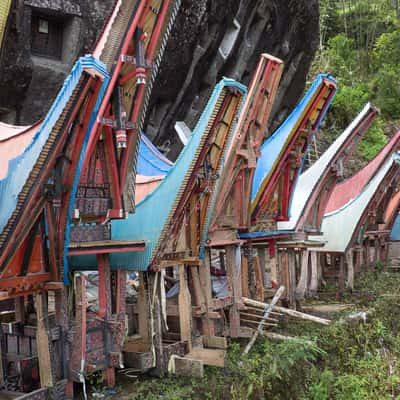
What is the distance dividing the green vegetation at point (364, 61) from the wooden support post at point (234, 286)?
19.9 m

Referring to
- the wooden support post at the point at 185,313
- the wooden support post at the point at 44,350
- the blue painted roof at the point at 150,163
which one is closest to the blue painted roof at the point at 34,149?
the wooden support post at the point at 44,350

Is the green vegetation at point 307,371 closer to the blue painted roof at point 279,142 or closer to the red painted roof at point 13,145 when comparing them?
the blue painted roof at point 279,142

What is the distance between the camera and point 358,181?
54.1ft

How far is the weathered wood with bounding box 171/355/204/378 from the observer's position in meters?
7.23

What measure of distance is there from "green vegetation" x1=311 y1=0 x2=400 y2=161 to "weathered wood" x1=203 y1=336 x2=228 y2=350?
69.6ft

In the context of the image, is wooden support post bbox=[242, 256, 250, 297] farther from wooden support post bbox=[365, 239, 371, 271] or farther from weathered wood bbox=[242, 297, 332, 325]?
wooden support post bbox=[365, 239, 371, 271]

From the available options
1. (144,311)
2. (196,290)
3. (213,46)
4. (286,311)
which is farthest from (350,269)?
(144,311)

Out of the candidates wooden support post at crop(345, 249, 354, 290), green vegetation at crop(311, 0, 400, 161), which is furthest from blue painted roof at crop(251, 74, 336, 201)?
green vegetation at crop(311, 0, 400, 161)

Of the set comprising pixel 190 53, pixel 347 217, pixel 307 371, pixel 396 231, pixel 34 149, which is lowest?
pixel 307 371

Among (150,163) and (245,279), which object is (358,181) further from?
(150,163)

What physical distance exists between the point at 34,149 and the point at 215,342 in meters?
4.21

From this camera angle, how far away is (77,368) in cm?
622

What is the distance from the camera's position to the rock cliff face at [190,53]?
1347 cm

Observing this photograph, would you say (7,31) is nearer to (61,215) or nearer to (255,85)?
(255,85)
